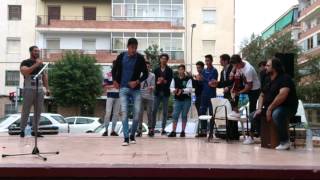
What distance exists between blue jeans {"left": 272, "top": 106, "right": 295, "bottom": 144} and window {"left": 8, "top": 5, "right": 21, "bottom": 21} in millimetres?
46799

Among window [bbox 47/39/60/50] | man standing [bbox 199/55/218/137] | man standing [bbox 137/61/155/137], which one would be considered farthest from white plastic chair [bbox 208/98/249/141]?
window [bbox 47/39/60/50]

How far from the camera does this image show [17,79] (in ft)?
172

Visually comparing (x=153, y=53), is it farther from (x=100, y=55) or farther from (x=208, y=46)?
(x=208, y=46)

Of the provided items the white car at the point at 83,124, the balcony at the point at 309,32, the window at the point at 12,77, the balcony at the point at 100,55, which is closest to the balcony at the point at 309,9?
the balcony at the point at 309,32

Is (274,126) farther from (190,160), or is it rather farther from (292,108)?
(190,160)

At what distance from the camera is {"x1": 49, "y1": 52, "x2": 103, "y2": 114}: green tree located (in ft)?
156

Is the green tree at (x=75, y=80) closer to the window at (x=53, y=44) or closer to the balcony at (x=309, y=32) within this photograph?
the window at (x=53, y=44)

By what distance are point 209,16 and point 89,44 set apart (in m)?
11.7

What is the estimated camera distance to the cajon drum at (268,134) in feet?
30.6

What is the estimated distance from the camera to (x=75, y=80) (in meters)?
48.3

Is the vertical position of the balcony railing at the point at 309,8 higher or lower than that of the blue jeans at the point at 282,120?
higher

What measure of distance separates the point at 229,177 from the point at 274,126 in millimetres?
3666

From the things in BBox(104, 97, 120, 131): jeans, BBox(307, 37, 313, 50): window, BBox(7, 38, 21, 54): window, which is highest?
BBox(307, 37, 313, 50): window

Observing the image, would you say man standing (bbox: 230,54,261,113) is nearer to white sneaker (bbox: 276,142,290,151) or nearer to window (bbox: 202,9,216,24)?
white sneaker (bbox: 276,142,290,151)
